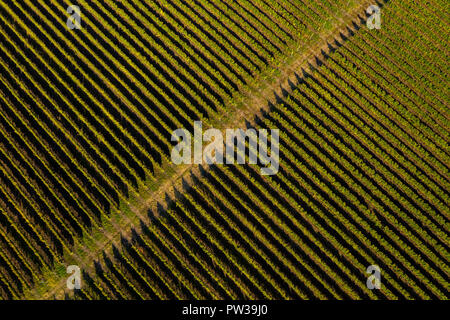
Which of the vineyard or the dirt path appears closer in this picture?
the dirt path

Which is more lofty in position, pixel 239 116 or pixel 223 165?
pixel 239 116

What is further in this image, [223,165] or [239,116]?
[239,116]

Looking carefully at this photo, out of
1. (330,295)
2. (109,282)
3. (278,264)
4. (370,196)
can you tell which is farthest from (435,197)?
(109,282)

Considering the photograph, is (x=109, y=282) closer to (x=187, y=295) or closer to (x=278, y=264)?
(x=187, y=295)

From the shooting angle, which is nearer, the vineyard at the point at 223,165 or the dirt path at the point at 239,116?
the dirt path at the point at 239,116
